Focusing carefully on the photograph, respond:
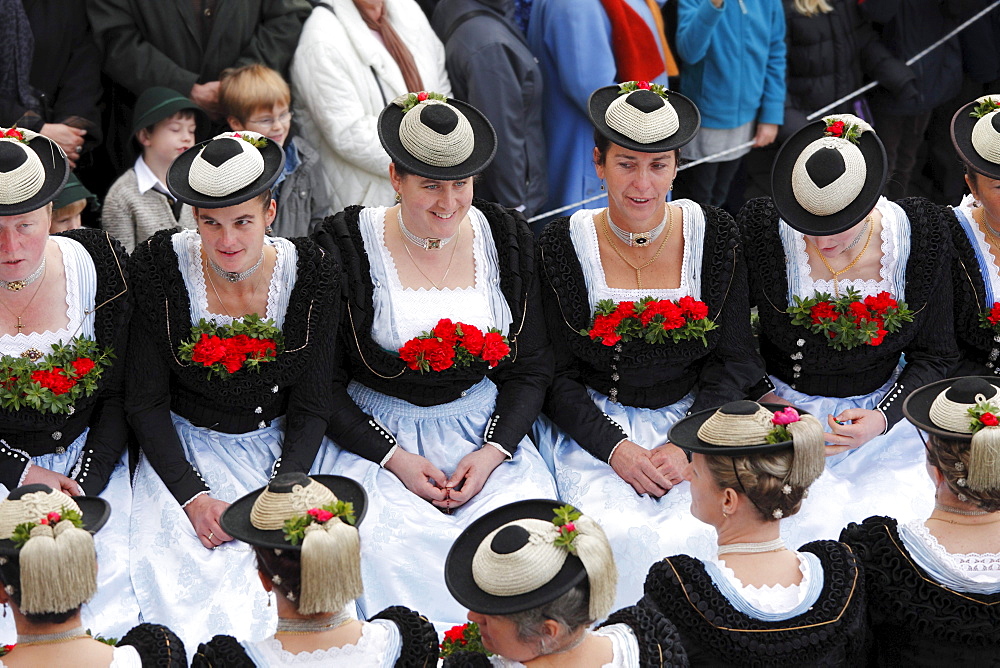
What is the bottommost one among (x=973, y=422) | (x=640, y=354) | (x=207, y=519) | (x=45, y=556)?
(x=207, y=519)

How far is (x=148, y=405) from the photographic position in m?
→ 3.89

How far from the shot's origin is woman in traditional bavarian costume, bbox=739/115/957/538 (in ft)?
13.4

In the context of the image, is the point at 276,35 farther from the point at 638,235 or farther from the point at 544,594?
the point at 544,594

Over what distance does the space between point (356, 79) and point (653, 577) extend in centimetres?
331

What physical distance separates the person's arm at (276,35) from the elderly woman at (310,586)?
3265 millimetres

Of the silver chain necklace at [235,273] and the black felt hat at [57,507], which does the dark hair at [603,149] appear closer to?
the silver chain necklace at [235,273]

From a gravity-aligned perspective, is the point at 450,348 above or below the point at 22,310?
below

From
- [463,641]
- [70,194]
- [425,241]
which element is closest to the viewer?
[463,641]

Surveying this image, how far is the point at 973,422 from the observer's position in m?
2.86

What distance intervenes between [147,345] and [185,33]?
2053 mm

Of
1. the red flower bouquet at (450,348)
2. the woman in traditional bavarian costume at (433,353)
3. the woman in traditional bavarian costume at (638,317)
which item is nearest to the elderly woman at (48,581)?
the woman in traditional bavarian costume at (433,353)

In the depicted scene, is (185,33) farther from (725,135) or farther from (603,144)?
(725,135)

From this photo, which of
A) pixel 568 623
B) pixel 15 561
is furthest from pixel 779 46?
pixel 15 561

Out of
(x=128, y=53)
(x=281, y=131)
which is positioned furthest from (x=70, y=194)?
(x=281, y=131)
